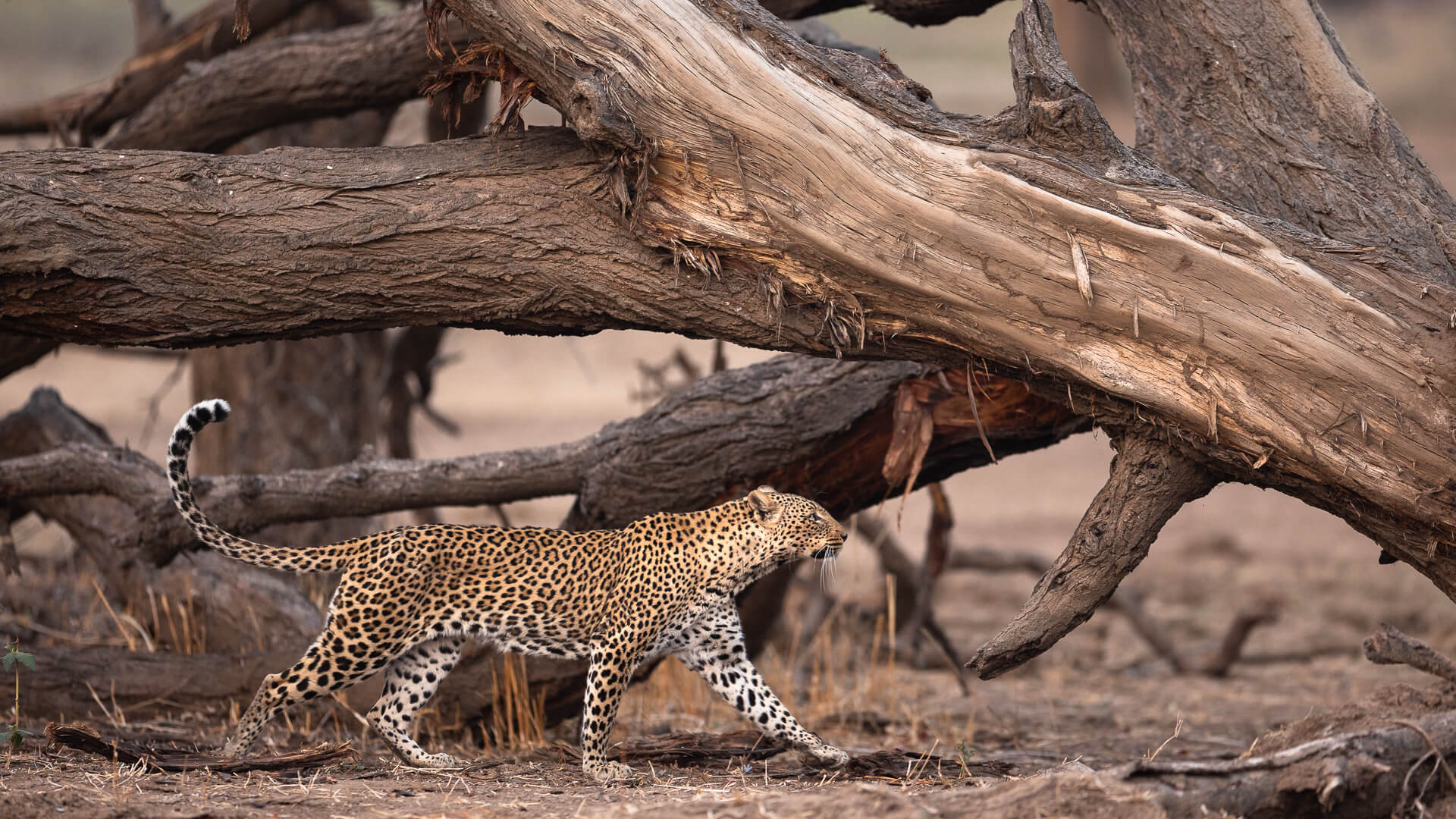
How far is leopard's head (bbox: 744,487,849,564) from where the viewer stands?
5453 mm

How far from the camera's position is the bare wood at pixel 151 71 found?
845 centimetres

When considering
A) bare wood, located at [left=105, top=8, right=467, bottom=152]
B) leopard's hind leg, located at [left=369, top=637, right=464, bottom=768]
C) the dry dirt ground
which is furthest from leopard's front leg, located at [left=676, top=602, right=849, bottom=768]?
bare wood, located at [left=105, top=8, right=467, bottom=152]

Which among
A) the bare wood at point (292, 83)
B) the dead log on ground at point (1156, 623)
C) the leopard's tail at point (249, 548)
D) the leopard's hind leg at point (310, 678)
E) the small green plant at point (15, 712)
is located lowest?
the dead log on ground at point (1156, 623)

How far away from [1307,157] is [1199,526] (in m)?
12.0

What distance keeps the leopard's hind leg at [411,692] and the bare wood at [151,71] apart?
4700 mm

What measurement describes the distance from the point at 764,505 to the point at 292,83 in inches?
144

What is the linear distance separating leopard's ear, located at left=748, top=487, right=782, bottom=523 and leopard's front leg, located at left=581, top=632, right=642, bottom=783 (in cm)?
71

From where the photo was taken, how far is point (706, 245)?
14.8 ft

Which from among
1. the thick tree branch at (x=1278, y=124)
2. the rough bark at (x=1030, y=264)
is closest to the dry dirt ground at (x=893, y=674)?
the rough bark at (x=1030, y=264)

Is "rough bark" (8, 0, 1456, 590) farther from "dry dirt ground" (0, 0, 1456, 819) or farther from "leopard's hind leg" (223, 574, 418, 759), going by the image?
"leopard's hind leg" (223, 574, 418, 759)

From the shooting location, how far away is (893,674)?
7.56m

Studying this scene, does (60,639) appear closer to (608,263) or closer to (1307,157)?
(608,263)

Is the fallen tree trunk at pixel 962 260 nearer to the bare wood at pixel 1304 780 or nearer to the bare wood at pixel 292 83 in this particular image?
the bare wood at pixel 1304 780

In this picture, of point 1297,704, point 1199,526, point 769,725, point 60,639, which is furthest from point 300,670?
point 1199,526
